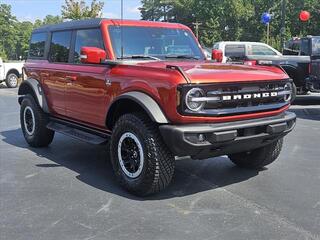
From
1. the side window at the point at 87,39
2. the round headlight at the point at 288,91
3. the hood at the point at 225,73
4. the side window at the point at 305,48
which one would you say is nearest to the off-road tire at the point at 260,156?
the round headlight at the point at 288,91

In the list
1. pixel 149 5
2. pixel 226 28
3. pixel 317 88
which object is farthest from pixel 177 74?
pixel 149 5

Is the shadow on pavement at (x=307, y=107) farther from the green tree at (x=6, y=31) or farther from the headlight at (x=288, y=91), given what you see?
the green tree at (x=6, y=31)

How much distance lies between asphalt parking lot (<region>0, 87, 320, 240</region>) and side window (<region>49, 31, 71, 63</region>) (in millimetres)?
1400

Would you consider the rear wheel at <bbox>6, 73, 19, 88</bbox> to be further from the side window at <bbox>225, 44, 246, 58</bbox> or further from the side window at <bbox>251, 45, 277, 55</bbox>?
the side window at <bbox>251, 45, 277, 55</bbox>

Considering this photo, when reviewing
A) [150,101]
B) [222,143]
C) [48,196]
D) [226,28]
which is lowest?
[48,196]

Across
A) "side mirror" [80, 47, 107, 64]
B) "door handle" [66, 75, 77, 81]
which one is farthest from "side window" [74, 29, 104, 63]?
"side mirror" [80, 47, 107, 64]

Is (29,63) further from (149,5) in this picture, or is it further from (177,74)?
(149,5)

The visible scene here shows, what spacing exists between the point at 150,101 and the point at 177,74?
405 mm

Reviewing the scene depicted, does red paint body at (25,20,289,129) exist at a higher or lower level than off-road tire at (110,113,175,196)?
higher

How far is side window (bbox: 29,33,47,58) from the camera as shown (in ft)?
24.8

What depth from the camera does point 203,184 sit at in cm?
545

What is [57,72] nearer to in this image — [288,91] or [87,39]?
[87,39]

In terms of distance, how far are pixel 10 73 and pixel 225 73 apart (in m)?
19.0

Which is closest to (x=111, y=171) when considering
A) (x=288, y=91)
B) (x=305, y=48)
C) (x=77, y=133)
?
(x=77, y=133)
